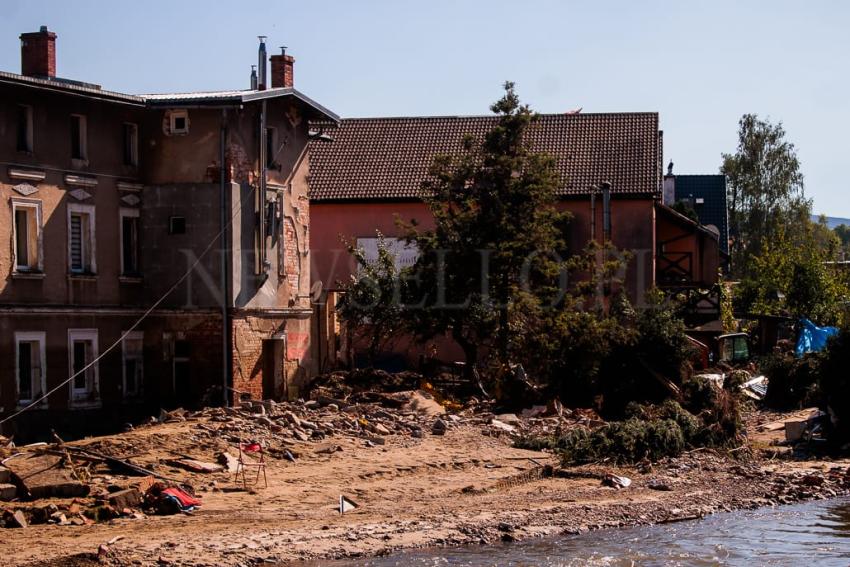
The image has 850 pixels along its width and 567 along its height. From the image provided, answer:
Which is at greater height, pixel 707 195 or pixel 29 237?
pixel 707 195

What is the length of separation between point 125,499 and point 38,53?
14843 millimetres

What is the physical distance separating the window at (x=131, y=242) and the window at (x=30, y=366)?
3.59 m

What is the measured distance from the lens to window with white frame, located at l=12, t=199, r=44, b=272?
86.4 ft

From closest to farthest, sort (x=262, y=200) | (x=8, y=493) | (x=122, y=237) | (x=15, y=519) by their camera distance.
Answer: (x=15, y=519)
(x=8, y=493)
(x=122, y=237)
(x=262, y=200)

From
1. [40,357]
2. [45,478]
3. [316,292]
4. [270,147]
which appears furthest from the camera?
[316,292]

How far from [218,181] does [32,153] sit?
442 centimetres

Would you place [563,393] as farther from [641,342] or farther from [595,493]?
[595,493]

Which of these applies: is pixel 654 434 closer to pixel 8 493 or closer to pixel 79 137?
pixel 8 493

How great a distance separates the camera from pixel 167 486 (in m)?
18.3

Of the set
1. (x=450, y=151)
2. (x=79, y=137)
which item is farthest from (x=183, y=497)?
(x=450, y=151)

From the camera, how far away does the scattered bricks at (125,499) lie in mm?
17219

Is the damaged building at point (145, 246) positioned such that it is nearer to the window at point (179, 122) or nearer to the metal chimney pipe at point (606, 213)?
the window at point (179, 122)

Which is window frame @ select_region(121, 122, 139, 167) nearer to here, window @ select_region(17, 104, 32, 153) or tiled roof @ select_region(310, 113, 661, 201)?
window @ select_region(17, 104, 32, 153)

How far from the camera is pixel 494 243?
32.3 meters
